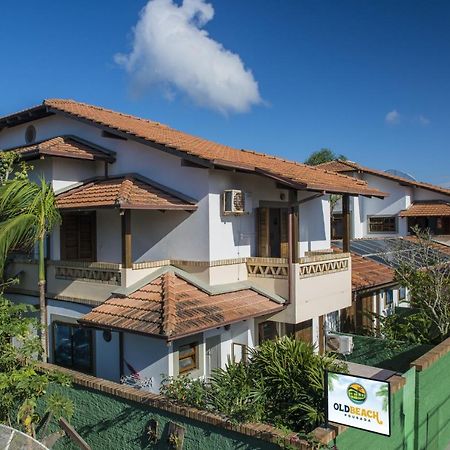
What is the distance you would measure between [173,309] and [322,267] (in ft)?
15.4

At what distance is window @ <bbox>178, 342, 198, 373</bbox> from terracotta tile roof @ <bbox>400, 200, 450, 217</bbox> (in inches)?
789

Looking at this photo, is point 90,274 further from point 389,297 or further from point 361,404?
point 389,297

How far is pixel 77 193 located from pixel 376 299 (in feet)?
37.6

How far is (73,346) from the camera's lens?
475 inches

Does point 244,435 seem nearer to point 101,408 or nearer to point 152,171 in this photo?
point 101,408

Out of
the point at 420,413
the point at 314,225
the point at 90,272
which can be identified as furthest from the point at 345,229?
the point at 90,272

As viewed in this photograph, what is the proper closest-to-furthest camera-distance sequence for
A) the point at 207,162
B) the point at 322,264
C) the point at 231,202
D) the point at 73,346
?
1. the point at 207,162
2. the point at 231,202
3. the point at 73,346
4. the point at 322,264

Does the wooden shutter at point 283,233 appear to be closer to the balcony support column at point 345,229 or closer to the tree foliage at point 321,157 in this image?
the balcony support column at point 345,229

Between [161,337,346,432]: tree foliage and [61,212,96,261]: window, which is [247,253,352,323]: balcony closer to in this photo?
[161,337,346,432]: tree foliage

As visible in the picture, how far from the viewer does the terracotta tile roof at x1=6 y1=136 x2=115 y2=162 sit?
1185cm

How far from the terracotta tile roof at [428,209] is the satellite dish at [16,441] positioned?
80.6 feet

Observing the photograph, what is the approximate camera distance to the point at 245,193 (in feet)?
39.1

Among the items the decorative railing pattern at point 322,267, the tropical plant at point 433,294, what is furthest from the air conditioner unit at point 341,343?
the tropical plant at point 433,294

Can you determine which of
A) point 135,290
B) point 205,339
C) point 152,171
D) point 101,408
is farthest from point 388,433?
point 152,171
